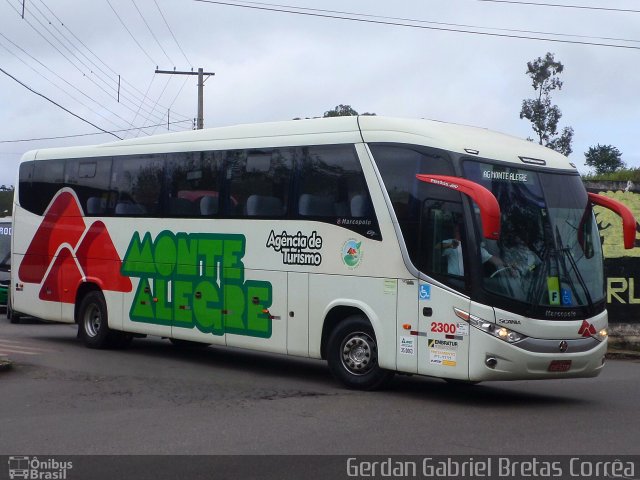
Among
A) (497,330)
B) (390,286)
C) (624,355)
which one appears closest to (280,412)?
(390,286)

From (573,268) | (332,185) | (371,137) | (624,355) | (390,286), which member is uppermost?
(371,137)

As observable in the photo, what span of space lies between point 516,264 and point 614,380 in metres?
4.51

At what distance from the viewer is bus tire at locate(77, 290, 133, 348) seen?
17.1 m

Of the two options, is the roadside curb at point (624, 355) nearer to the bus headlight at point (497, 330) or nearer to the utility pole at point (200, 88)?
the bus headlight at point (497, 330)

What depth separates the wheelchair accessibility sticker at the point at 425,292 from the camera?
38.8ft

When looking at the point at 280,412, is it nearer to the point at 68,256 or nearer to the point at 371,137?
the point at 371,137

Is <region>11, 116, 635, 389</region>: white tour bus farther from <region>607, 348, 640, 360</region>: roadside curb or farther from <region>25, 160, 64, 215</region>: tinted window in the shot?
<region>607, 348, 640, 360</region>: roadside curb

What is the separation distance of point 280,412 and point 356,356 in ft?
6.99

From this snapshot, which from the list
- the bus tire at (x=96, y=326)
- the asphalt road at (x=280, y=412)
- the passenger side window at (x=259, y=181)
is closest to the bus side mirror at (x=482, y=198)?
the asphalt road at (x=280, y=412)

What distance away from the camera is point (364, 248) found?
496 inches

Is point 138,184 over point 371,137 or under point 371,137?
under

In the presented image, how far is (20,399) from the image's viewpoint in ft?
38.2

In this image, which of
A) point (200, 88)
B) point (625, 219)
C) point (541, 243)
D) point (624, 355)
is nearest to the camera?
point (541, 243)
